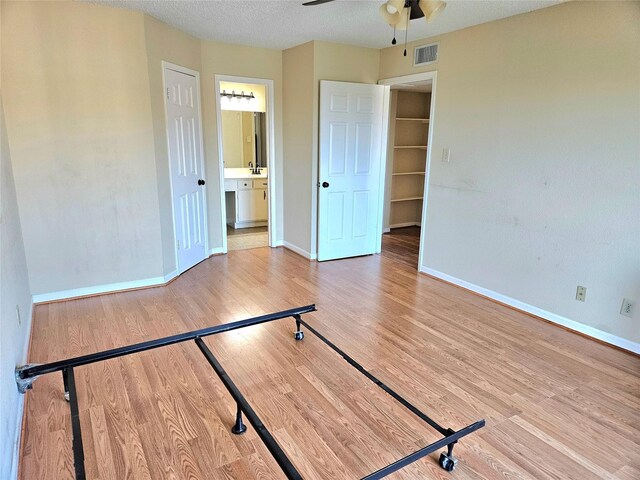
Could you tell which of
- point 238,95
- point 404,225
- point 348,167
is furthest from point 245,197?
point 404,225

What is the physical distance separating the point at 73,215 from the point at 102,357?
6.30ft

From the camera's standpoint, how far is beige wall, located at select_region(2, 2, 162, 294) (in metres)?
3.14

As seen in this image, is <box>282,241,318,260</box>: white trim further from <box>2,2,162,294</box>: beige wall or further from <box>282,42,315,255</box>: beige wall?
<box>2,2,162,294</box>: beige wall

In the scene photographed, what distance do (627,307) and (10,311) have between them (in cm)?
396

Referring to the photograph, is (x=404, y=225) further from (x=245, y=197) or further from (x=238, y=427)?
(x=238, y=427)

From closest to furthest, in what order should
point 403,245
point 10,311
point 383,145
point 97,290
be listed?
1. point 10,311
2. point 97,290
3. point 383,145
4. point 403,245

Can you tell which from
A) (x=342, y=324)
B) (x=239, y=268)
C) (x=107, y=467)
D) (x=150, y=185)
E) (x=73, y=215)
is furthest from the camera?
(x=239, y=268)

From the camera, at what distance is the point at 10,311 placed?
2258 mm

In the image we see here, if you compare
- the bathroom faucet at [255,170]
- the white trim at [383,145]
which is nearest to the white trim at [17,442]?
the white trim at [383,145]

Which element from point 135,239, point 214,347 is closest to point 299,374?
point 214,347

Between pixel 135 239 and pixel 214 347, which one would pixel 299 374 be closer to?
pixel 214 347

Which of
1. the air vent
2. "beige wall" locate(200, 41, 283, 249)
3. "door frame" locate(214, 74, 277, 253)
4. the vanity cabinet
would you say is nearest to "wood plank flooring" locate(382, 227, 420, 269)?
"door frame" locate(214, 74, 277, 253)

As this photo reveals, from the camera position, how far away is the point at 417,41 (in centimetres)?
420

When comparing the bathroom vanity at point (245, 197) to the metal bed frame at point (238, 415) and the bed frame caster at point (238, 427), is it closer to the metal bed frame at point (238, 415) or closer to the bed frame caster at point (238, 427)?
the metal bed frame at point (238, 415)
